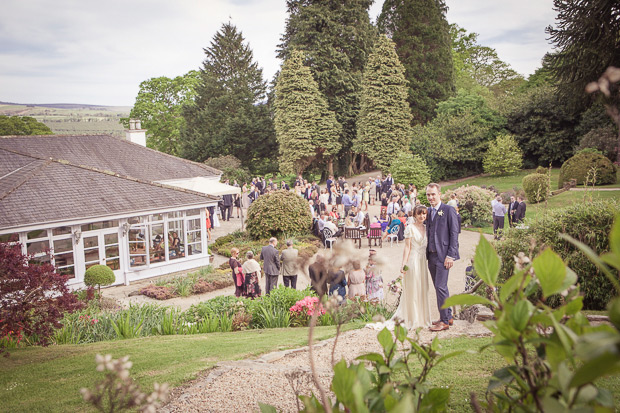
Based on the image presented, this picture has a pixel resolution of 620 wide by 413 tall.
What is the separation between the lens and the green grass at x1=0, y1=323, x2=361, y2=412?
5.18 m

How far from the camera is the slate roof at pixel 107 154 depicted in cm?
2270

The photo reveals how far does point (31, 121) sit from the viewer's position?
52.9 metres

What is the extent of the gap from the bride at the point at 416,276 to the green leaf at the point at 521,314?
18.4 feet

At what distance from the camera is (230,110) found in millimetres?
47688

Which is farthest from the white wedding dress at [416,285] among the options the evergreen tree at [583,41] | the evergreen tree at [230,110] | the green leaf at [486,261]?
the evergreen tree at [230,110]

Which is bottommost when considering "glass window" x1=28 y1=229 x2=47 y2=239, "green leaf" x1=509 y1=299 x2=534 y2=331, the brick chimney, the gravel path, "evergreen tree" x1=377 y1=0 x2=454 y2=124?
the gravel path

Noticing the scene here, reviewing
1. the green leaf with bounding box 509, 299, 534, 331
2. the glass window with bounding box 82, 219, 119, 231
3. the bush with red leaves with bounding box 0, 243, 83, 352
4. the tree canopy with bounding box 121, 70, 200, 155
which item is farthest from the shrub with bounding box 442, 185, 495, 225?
the tree canopy with bounding box 121, 70, 200, 155

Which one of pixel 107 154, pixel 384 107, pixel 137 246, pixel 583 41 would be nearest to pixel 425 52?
pixel 384 107

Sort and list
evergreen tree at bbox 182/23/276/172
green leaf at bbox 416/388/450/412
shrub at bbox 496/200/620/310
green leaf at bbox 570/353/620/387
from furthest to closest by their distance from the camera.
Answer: evergreen tree at bbox 182/23/276/172, shrub at bbox 496/200/620/310, green leaf at bbox 416/388/450/412, green leaf at bbox 570/353/620/387

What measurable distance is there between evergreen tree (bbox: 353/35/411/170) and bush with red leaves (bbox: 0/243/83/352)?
3460 cm

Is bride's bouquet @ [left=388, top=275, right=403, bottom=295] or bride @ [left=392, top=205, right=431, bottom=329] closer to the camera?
bride @ [left=392, top=205, right=431, bottom=329]

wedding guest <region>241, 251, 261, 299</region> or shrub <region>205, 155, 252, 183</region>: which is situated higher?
shrub <region>205, 155, 252, 183</region>

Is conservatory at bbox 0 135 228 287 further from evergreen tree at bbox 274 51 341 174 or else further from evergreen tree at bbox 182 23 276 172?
evergreen tree at bbox 182 23 276 172

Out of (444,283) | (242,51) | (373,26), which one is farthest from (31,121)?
(444,283)
